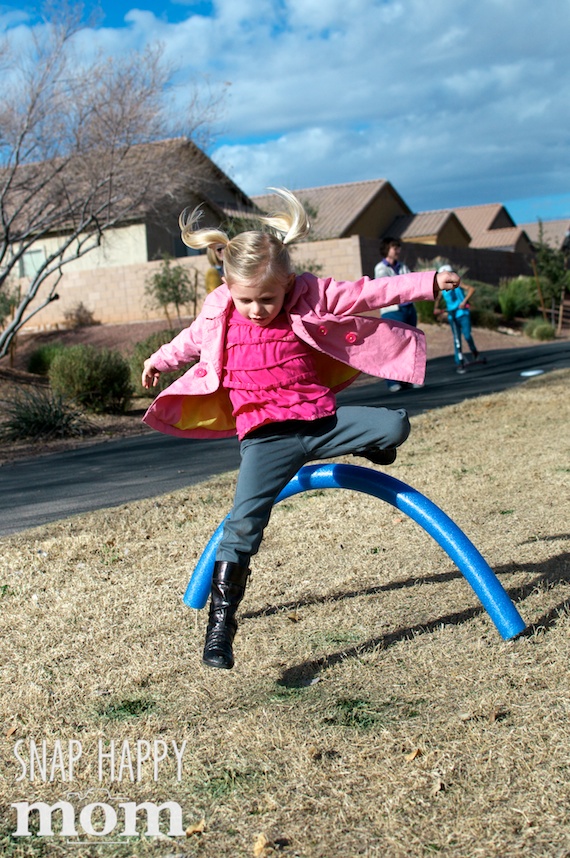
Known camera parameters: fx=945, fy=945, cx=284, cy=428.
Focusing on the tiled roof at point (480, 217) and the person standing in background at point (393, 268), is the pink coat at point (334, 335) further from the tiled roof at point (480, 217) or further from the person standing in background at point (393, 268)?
the tiled roof at point (480, 217)

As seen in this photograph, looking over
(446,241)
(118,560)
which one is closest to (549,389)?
(118,560)

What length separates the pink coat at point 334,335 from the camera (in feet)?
12.2

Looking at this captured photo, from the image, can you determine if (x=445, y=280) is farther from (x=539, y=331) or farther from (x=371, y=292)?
(x=539, y=331)

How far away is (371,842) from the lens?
2.45 metres

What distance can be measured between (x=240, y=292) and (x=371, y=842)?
2.04 m

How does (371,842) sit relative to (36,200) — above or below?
below

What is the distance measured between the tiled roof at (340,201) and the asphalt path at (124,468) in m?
30.3

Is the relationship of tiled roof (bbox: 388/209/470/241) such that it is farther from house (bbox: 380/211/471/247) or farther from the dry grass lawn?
the dry grass lawn

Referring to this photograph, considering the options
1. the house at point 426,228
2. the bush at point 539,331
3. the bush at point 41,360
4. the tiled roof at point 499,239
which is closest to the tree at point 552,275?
the bush at point 539,331

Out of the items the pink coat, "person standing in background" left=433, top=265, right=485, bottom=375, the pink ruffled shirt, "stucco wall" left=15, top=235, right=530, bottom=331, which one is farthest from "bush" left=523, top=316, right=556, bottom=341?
the pink ruffled shirt

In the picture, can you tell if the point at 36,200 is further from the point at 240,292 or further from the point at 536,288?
the point at 536,288

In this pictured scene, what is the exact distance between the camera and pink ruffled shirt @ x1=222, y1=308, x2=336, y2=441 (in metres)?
3.71

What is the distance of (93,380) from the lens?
14.0 metres

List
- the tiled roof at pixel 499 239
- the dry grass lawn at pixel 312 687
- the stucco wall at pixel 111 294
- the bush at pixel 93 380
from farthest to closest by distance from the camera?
the tiled roof at pixel 499 239, the stucco wall at pixel 111 294, the bush at pixel 93 380, the dry grass lawn at pixel 312 687
